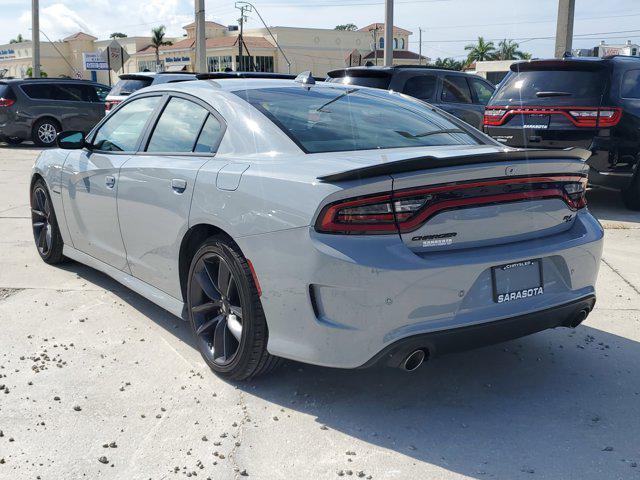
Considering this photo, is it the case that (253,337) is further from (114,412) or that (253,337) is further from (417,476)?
(417,476)

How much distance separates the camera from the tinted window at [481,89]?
40.8 ft

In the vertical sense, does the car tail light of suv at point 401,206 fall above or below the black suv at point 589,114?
below

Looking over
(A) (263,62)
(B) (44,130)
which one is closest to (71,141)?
(B) (44,130)

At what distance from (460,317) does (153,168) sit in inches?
80.9

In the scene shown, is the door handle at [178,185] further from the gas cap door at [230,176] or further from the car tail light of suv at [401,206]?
the car tail light of suv at [401,206]

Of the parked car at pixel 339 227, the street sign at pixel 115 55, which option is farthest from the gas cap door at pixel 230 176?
the street sign at pixel 115 55

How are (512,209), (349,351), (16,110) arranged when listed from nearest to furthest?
(349,351) → (512,209) → (16,110)

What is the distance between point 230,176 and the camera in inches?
141

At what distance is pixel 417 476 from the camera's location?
2.90 meters

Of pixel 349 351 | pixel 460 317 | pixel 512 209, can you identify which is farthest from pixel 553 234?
pixel 349 351

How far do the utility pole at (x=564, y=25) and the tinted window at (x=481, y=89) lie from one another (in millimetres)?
4261

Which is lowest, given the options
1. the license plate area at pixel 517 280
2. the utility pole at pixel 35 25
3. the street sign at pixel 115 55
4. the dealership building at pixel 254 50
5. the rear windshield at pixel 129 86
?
the license plate area at pixel 517 280

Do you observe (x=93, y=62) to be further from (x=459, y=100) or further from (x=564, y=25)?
(x=459, y=100)

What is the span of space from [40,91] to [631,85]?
15.1 m
